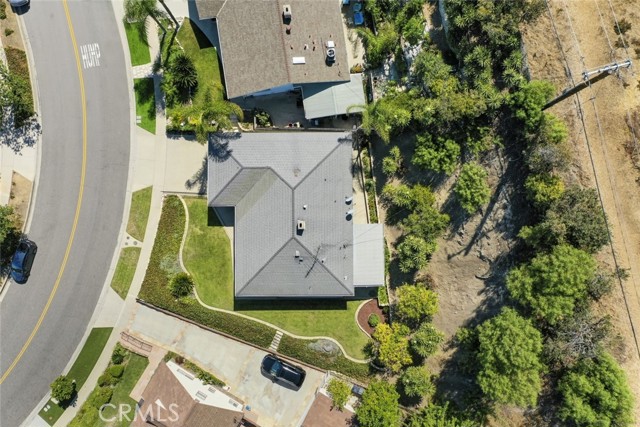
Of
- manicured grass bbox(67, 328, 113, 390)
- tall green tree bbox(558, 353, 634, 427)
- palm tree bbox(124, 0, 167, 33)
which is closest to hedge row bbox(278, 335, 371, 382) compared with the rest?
tall green tree bbox(558, 353, 634, 427)

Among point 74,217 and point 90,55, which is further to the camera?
point 90,55

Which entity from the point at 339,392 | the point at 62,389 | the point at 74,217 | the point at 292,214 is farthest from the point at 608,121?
the point at 62,389

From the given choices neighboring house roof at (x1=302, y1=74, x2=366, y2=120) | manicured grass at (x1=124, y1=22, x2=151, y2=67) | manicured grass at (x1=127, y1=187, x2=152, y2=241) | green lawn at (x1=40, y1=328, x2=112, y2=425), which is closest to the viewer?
neighboring house roof at (x1=302, y1=74, x2=366, y2=120)

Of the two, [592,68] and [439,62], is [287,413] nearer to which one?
[439,62]

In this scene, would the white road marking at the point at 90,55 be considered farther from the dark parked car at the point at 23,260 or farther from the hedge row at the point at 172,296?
the dark parked car at the point at 23,260

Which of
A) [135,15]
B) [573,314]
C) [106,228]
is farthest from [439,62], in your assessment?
[106,228]

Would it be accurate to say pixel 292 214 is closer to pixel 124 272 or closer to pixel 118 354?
pixel 124 272

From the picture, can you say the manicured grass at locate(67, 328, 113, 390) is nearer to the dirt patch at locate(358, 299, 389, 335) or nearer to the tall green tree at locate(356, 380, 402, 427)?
the dirt patch at locate(358, 299, 389, 335)
